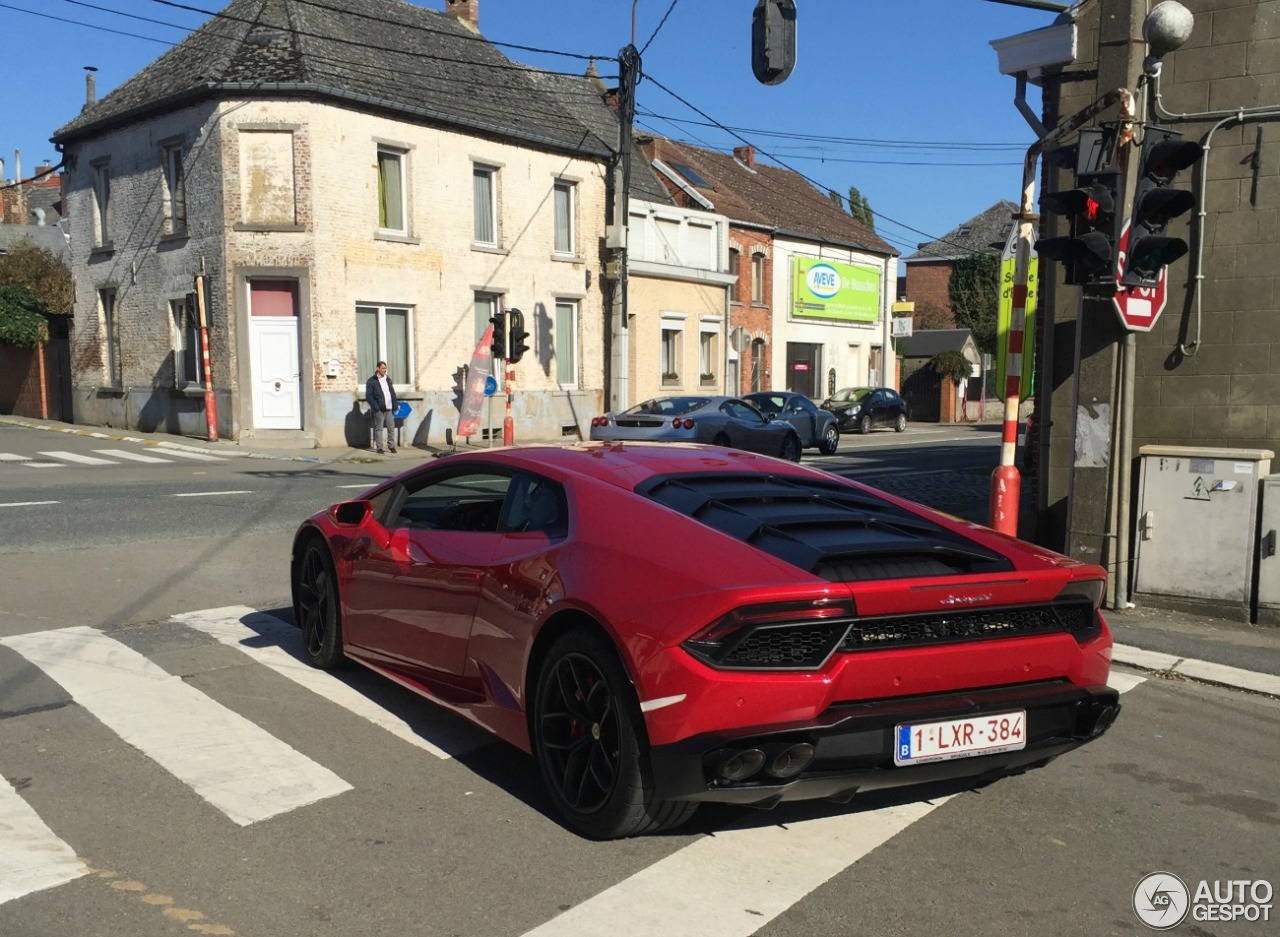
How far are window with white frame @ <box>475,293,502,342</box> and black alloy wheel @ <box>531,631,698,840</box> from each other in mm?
23678

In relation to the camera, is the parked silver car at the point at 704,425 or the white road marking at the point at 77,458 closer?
the white road marking at the point at 77,458

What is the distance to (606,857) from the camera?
4004 mm

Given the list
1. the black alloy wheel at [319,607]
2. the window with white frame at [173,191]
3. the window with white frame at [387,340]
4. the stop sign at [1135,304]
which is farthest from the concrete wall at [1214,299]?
the window with white frame at [173,191]

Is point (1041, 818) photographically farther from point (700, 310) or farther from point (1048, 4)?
point (700, 310)

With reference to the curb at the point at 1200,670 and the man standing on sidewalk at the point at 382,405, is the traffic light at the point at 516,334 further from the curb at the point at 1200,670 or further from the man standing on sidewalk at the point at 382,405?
the curb at the point at 1200,670

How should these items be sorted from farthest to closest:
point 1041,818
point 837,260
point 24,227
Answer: point 24,227, point 837,260, point 1041,818

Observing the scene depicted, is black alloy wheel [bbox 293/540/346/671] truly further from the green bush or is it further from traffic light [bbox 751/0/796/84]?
the green bush

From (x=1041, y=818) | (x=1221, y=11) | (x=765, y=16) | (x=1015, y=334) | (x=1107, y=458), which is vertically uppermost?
(x=765, y=16)

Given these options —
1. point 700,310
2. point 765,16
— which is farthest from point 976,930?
point 700,310

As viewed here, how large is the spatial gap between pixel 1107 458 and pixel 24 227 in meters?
56.5

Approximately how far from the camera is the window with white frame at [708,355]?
3594cm

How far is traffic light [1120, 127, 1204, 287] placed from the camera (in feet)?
25.5

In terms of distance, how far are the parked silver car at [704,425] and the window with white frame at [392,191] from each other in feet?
21.9

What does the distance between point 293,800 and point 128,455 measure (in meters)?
18.2
